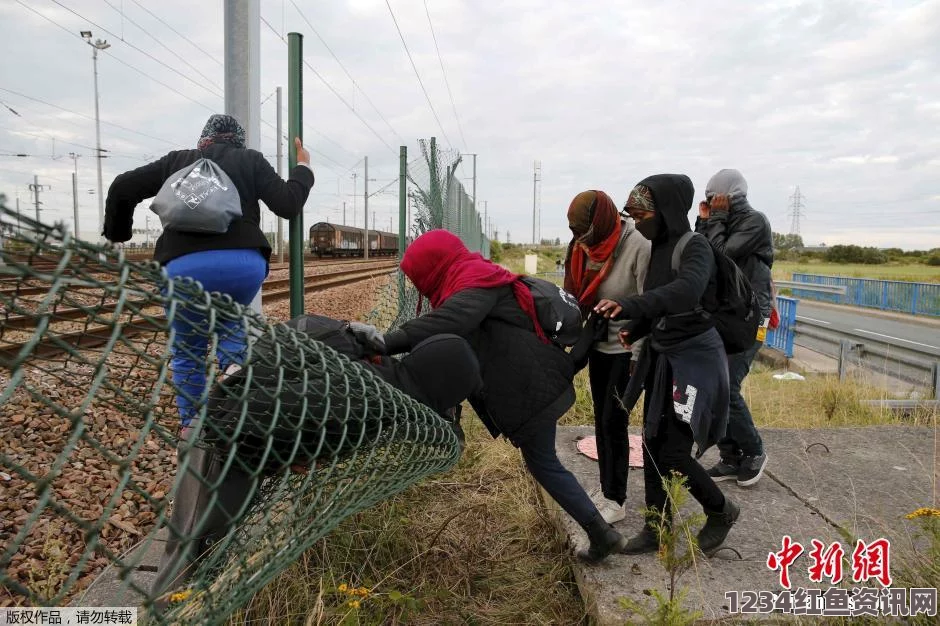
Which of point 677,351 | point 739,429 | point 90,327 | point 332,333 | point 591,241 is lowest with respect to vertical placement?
point 739,429

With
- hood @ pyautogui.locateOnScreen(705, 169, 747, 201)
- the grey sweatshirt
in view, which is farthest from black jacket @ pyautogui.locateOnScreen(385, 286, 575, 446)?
hood @ pyautogui.locateOnScreen(705, 169, 747, 201)

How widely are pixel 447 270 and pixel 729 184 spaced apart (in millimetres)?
2099

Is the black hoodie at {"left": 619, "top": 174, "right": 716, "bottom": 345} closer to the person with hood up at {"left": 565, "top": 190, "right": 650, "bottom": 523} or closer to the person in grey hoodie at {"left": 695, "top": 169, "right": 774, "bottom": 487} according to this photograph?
the person with hood up at {"left": 565, "top": 190, "right": 650, "bottom": 523}

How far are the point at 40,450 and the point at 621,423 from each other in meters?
3.38

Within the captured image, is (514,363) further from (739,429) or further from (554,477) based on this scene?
(739,429)

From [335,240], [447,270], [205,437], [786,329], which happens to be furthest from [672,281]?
[335,240]

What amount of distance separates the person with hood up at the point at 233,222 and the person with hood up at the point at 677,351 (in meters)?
1.55

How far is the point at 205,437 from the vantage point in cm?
176

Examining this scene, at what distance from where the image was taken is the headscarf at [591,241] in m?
2.89

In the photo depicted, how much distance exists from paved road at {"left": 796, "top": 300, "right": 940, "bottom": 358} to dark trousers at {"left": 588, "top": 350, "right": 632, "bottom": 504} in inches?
403

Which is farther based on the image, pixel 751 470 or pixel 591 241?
pixel 751 470

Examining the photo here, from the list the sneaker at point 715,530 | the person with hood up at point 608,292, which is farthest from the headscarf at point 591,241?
the sneaker at point 715,530

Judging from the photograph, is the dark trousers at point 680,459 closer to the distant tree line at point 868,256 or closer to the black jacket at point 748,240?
the black jacket at point 748,240

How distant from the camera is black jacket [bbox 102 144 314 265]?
2.81 meters
